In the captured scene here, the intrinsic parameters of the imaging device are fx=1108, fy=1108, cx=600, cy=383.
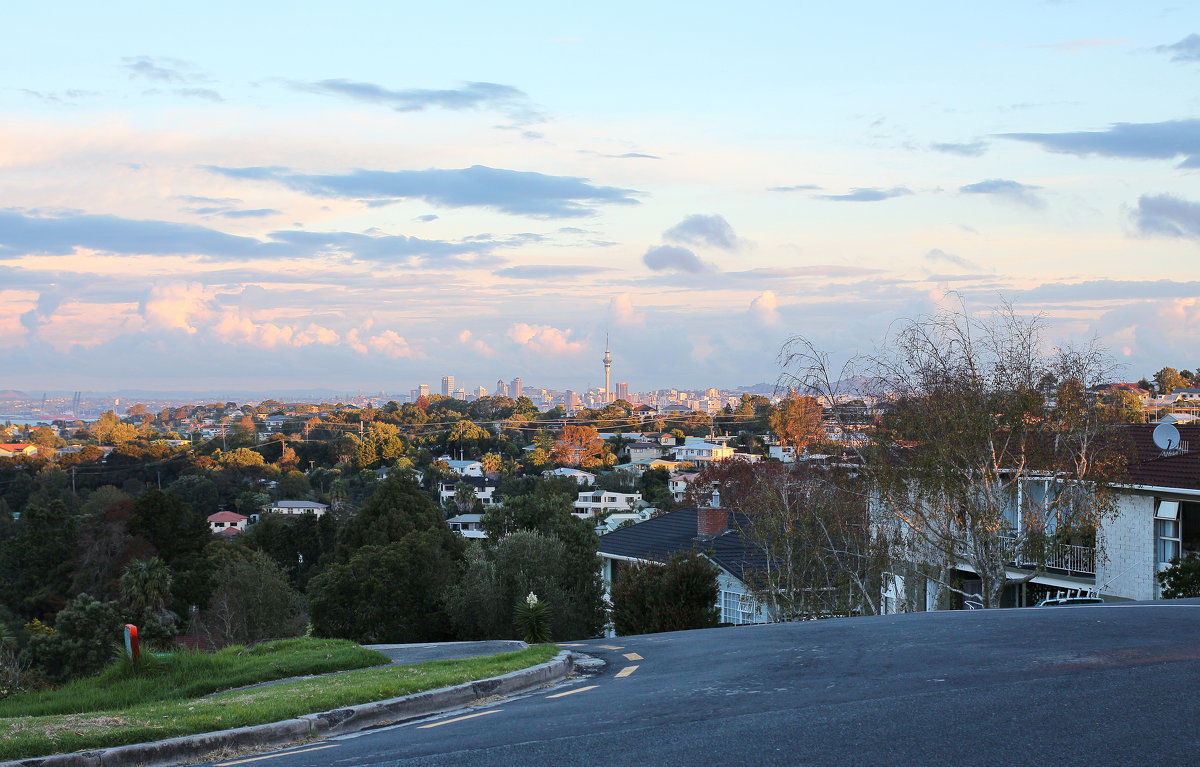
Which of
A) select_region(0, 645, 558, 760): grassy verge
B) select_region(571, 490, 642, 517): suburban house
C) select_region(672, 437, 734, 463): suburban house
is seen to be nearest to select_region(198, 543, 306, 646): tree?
select_region(0, 645, 558, 760): grassy verge

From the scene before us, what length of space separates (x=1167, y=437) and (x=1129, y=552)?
274cm

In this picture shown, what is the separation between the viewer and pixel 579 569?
122 feet

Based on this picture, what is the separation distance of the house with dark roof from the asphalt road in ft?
62.1

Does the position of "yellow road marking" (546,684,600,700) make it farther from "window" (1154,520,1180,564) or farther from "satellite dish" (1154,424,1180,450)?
"satellite dish" (1154,424,1180,450)

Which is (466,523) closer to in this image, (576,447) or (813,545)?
(576,447)

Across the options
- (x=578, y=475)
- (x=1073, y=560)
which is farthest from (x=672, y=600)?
(x=578, y=475)

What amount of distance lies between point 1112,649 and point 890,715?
3.65m

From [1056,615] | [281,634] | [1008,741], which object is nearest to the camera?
[1008,741]

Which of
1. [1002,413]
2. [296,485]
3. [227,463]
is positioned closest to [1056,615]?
[1002,413]

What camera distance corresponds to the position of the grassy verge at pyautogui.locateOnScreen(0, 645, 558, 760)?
334 inches

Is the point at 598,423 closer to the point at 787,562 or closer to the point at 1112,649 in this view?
the point at 787,562

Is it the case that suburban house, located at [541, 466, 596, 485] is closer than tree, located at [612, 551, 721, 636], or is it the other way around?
tree, located at [612, 551, 721, 636]

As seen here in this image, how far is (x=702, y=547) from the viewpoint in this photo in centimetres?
3675

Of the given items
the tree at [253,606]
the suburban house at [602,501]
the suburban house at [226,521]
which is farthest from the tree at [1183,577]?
the suburban house at [226,521]
